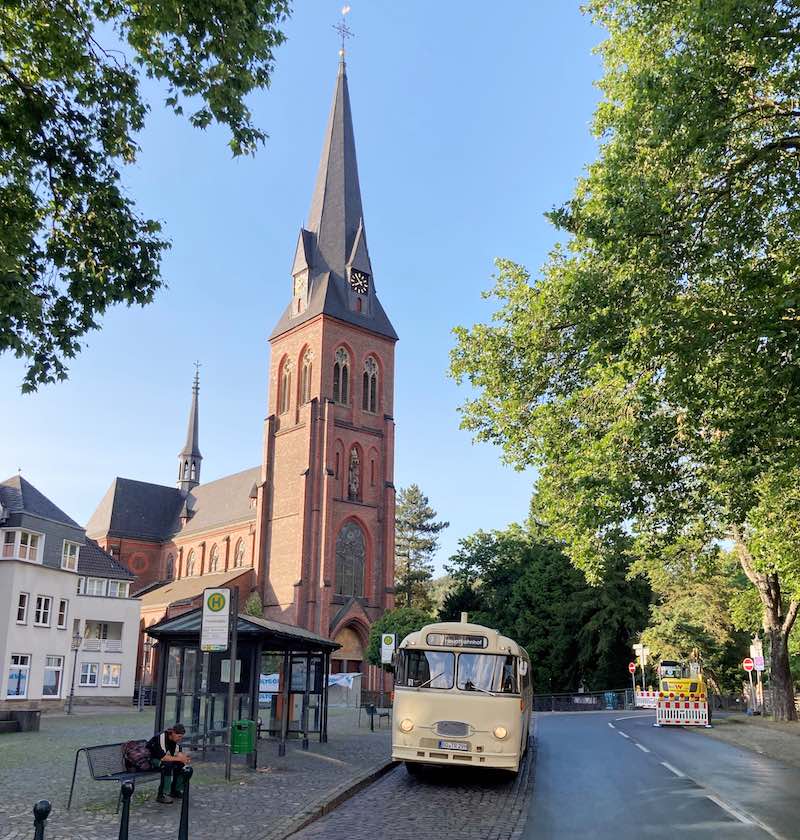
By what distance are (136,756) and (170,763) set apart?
0.63 meters

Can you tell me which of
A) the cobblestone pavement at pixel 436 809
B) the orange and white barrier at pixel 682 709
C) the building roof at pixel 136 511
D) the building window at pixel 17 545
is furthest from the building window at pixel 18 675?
the building roof at pixel 136 511

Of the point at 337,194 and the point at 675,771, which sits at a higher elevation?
the point at 337,194

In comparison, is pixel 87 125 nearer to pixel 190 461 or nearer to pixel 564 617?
pixel 564 617

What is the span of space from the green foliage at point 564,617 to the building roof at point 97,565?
21.1m

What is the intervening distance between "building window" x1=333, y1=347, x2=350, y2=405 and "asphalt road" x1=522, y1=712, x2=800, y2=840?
144ft

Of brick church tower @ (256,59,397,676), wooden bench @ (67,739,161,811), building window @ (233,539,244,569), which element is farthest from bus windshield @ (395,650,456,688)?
building window @ (233,539,244,569)

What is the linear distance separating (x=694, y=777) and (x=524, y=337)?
27.8ft

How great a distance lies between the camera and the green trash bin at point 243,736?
49.6 feet

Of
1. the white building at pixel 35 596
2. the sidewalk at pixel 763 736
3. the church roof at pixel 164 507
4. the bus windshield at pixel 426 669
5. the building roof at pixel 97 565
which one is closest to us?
the bus windshield at pixel 426 669

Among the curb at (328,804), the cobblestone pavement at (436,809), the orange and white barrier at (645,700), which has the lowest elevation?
the cobblestone pavement at (436,809)

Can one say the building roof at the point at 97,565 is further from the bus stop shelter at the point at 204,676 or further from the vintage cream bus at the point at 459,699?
the vintage cream bus at the point at 459,699

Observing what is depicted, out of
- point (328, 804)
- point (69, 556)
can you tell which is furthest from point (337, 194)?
point (328, 804)

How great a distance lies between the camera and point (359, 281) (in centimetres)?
6800

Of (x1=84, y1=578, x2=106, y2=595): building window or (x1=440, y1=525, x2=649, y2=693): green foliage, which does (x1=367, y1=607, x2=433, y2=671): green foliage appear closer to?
(x1=440, y1=525, x2=649, y2=693): green foliage
